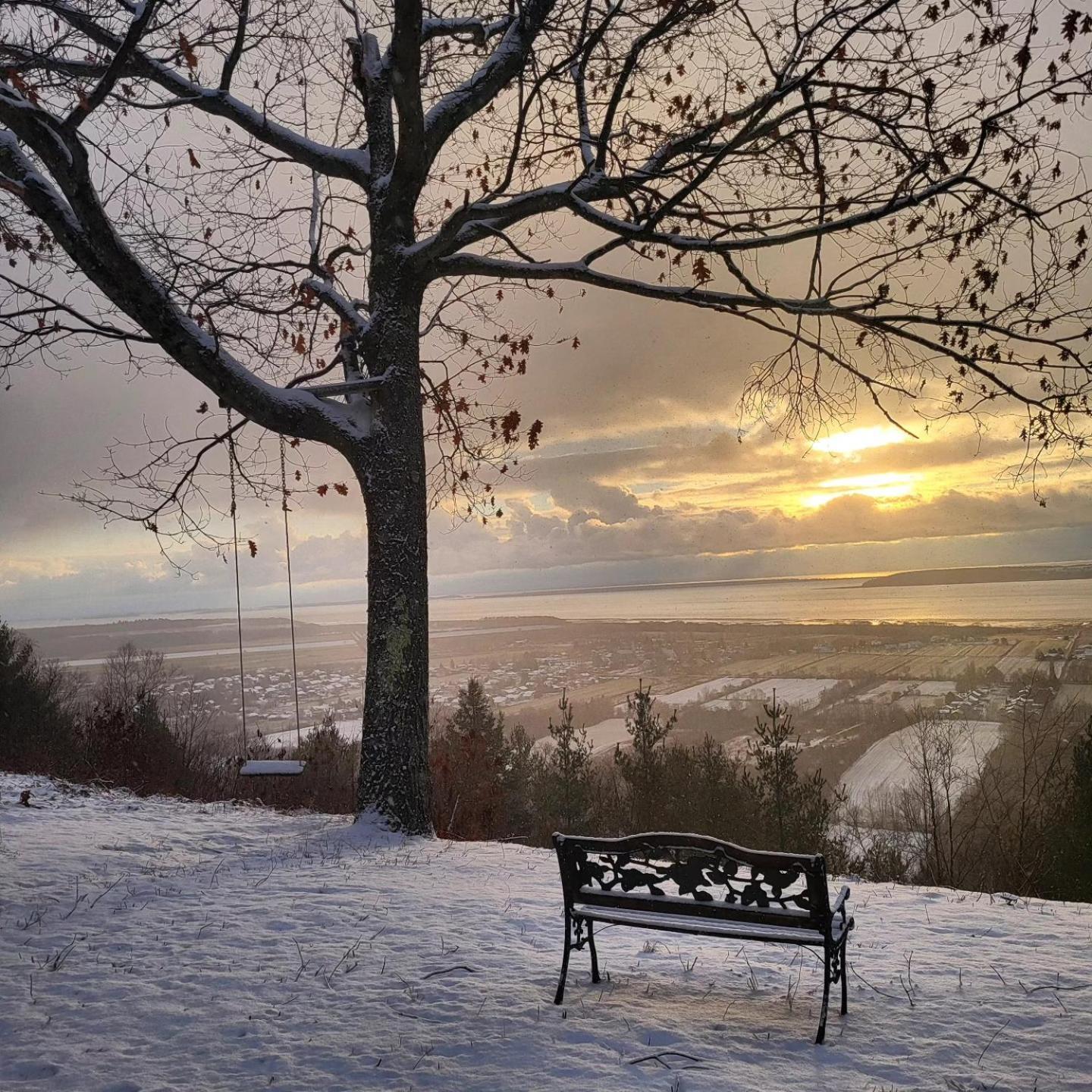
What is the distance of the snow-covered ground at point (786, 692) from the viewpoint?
84.8m

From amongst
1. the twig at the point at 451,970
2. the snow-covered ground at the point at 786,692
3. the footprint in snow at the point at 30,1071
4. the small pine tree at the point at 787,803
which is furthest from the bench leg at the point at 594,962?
the snow-covered ground at the point at 786,692

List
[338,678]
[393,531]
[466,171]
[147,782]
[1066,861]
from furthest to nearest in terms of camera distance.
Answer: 1. [338,678]
2. [1066,861]
3. [147,782]
4. [466,171]
5. [393,531]

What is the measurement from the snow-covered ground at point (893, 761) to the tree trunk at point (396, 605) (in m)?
53.3

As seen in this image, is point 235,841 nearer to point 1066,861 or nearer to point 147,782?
point 147,782

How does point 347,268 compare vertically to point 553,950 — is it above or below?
above

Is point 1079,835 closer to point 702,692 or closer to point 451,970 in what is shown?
→ point 451,970

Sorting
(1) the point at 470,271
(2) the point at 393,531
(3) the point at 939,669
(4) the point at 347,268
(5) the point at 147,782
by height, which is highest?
(4) the point at 347,268

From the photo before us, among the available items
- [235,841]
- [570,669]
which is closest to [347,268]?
[235,841]

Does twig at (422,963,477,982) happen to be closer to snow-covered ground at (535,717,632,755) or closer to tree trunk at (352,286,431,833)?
tree trunk at (352,286,431,833)

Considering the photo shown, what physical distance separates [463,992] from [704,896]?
126cm

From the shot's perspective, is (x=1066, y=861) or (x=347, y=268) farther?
(x=1066, y=861)

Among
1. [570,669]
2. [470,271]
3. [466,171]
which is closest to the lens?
[470,271]

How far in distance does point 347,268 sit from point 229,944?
9323 mm

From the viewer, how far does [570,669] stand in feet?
323
